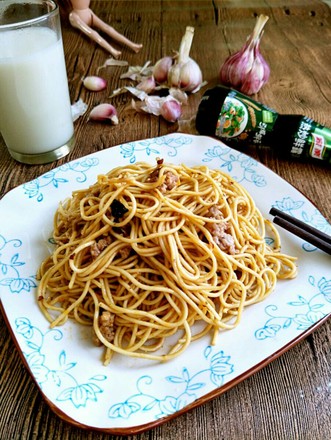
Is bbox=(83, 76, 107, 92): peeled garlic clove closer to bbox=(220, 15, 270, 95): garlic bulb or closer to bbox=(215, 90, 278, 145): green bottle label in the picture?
bbox=(220, 15, 270, 95): garlic bulb

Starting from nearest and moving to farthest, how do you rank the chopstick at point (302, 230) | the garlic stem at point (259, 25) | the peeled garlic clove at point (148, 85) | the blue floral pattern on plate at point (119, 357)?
the blue floral pattern on plate at point (119, 357) → the chopstick at point (302, 230) → the garlic stem at point (259, 25) → the peeled garlic clove at point (148, 85)

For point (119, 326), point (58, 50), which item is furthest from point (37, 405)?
point (58, 50)

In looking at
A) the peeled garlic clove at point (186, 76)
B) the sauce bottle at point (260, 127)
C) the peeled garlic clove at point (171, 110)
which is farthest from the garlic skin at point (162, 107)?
the sauce bottle at point (260, 127)

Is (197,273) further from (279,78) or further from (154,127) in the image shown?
(279,78)

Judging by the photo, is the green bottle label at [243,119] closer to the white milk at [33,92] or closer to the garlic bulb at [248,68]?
the garlic bulb at [248,68]

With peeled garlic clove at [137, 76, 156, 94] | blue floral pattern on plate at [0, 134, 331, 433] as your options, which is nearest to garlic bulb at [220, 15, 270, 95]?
peeled garlic clove at [137, 76, 156, 94]

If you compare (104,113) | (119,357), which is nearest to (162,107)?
(104,113)
